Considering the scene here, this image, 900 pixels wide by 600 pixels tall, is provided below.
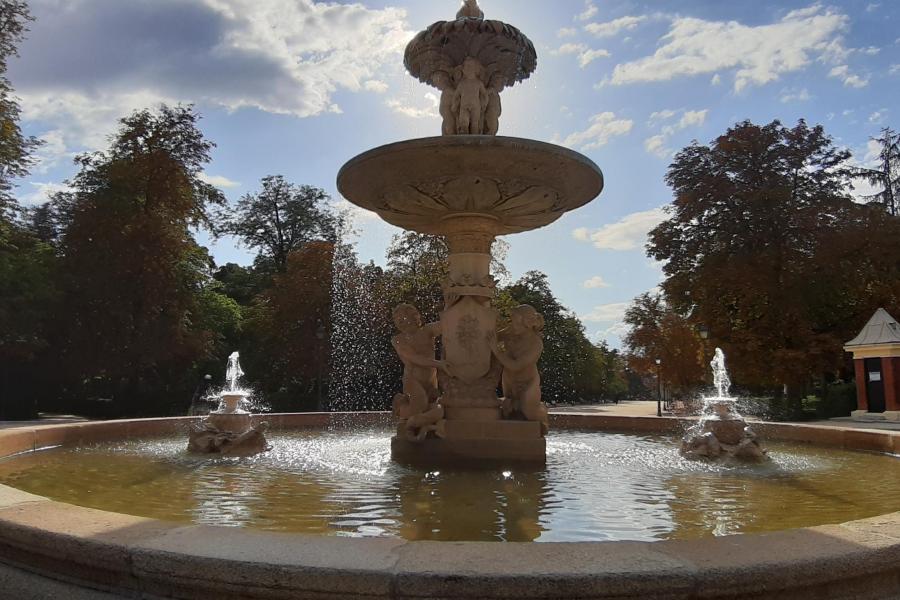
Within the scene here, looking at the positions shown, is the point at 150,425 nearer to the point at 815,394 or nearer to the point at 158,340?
the point at 158,340

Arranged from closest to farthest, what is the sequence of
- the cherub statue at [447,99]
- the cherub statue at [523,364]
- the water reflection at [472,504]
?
1. the water reflection at [472,504]
2. the cherub statue at [523,364]
3. the cherub statue at [447,99]

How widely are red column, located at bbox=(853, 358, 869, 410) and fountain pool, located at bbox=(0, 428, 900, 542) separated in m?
17.7

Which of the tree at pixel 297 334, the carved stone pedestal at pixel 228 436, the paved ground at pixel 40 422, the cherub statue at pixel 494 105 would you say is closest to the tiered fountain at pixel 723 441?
the cherub statue at pixel 494 105

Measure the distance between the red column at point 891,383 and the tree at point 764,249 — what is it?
2.43 metres

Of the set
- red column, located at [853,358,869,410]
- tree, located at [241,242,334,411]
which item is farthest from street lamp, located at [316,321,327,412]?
red column, located at [853,358,869,410]

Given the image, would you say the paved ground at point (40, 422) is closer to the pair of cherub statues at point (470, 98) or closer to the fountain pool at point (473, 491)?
the fountain pool at point (473, 491)

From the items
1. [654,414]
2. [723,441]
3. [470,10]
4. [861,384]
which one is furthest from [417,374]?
[654,414]

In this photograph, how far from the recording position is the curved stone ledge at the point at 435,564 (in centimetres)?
268

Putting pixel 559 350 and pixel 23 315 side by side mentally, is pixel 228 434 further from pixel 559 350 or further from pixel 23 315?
pixel 559 350

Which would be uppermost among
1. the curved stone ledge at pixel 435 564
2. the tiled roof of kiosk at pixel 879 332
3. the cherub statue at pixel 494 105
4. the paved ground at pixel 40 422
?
the cherub statue at pixel 494 105

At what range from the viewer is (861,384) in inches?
982

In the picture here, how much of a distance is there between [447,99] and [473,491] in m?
5.83

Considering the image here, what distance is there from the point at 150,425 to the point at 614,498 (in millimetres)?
8895

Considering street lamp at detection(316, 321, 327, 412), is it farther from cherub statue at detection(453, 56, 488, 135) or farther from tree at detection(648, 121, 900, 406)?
cherub statue at detection(453, 56, 488, 135)
